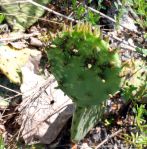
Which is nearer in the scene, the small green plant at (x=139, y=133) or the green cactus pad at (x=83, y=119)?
the green cactus pad at (x=83, y=119)

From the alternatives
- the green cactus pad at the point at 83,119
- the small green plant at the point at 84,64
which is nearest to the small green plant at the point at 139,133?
the green cactus pad at the point at 83,119

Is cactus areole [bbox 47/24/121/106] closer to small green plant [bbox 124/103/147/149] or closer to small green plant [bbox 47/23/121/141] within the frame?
small green plant [bbox 47/23/121/141]

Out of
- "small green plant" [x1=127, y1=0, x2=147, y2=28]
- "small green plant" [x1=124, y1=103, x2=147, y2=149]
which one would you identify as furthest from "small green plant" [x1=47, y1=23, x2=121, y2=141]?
"small green plant" [x1=127, y1=0, x2=147, y2=28]

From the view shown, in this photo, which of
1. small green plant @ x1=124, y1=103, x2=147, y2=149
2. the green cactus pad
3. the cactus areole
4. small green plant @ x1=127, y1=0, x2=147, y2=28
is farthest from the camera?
small green plant @ x1=127, y1=0, x2=147, y2=28

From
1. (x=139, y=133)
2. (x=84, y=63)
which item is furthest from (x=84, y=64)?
(x=139, y=133)

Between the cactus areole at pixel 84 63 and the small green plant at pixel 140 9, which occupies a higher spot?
the small green plant at pixel 140 9

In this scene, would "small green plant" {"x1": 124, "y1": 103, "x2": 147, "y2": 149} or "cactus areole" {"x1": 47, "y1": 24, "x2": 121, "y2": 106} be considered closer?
"cactus areole" {"x1": 47, "y1": 24, "x2": 121, "y2": 106}

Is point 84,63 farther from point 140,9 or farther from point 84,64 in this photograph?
point 140,9

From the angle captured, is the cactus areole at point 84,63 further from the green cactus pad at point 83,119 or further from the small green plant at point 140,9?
the small green plant at point 140,9
